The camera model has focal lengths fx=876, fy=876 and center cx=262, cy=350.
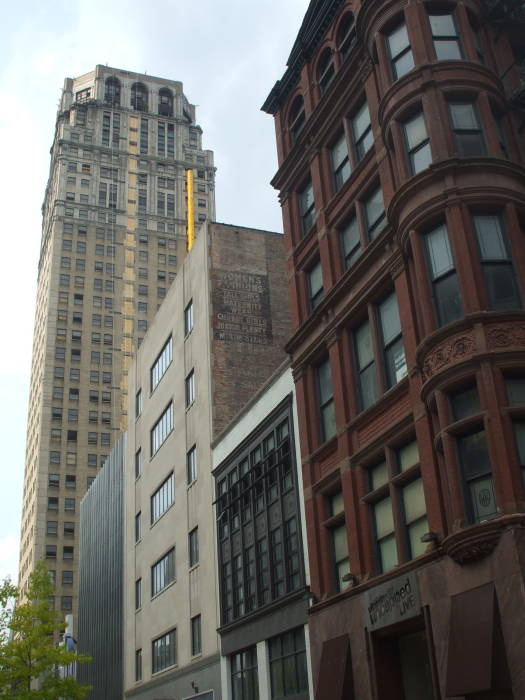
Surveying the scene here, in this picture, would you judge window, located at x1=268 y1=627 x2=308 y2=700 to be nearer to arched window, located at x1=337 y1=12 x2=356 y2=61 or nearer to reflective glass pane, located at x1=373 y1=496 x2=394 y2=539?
reflective glass pane, located at x1=373 y1=496 x2=394 y2=539

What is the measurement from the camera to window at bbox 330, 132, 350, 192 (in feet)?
98.8

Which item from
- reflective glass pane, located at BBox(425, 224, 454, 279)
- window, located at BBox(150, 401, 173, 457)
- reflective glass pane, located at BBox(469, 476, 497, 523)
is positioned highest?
window, located at BBox(150, 401, 173, 457)

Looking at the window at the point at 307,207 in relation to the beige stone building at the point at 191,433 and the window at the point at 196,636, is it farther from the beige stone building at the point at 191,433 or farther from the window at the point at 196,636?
the window at the point at 196,636

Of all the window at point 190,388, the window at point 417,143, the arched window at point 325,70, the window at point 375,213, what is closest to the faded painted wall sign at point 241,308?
the window at point 190,388

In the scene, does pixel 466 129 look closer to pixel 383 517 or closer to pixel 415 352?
pixel 415 352

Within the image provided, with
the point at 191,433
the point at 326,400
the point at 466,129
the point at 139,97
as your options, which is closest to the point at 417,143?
the point at 466,129

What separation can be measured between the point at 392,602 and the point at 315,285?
1266 centimetres

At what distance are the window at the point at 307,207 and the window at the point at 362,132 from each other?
3.58 m

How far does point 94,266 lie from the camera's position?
139m

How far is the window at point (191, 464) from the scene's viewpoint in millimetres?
43594

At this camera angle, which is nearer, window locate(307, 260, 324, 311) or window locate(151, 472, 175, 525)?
window locate(307, 260, 324, 311)

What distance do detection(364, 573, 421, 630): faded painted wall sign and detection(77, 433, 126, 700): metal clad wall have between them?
34.3 m

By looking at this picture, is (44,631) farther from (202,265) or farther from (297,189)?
(297,189)

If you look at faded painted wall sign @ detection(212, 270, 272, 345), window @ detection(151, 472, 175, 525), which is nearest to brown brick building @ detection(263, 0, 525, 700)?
faded painted wall sign @ detection(212, 270, 272, 345)
